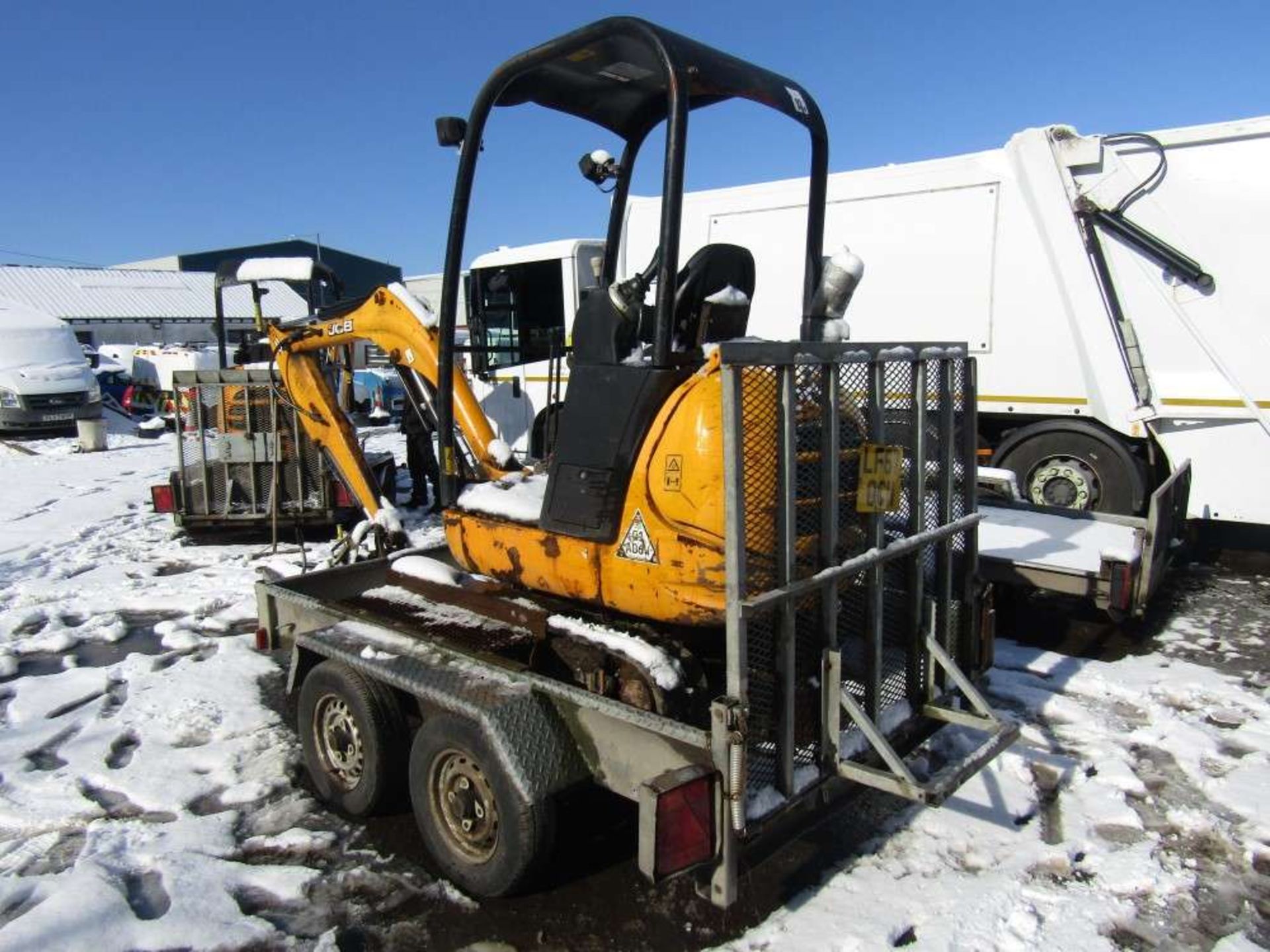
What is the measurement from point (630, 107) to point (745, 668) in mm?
2879

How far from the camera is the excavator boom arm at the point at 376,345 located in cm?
500

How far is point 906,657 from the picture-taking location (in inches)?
149

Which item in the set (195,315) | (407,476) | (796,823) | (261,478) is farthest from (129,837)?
(195,315)

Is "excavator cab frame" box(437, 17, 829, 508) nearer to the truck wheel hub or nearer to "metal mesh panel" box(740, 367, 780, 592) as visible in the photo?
"metal mesh panel" box(740, 367, 780, 592)

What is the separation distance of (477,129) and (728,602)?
2352mm

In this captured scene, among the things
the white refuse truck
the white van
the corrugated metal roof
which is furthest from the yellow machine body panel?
the corrugated metal roof

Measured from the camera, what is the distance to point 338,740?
414cm

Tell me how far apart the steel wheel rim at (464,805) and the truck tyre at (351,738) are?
0.40m

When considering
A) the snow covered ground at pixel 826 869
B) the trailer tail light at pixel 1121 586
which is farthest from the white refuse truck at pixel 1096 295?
the trailer tail light at pixel 1121 586

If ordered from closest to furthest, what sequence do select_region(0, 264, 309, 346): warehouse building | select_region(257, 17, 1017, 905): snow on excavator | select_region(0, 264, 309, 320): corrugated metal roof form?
select_region(257, 17, 1017, 905): snow on excavator, select_region(0, 264, 309, 346): warehouse building, select_region(0, 264, 309, 320): corrugated metal roof

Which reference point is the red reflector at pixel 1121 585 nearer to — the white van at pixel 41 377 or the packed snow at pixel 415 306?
the packed snow at pixel 415 306

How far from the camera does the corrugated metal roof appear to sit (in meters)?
38.1

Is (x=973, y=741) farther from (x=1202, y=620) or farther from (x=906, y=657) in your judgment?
(x=1202, y=620)

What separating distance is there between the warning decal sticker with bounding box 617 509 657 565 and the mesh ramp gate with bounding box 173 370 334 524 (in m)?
6.41
